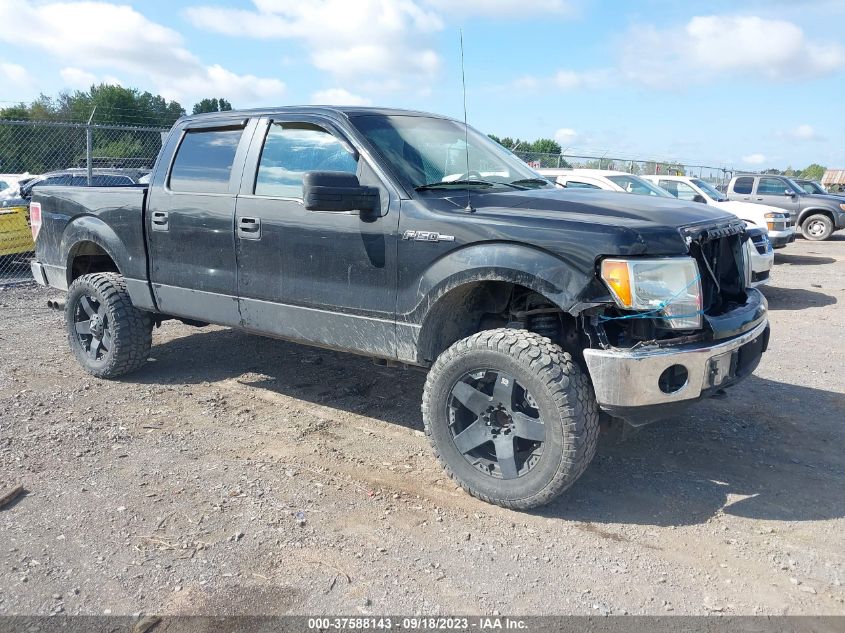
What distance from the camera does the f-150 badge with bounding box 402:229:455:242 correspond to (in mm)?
3678

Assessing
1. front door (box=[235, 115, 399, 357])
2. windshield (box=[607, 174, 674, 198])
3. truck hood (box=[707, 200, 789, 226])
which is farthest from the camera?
truck hood (box=[707, 200, 789, 226])

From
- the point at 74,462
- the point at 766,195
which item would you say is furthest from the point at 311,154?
the point at 766,195

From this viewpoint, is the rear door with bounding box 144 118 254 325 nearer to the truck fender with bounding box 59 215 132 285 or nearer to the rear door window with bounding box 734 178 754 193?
the truck fender with bounding box 59 215 132 285

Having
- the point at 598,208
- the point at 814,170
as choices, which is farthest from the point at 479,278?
the point at 814,170

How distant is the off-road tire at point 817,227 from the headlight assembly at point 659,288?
1755 cm

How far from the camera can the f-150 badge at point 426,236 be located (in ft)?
12.1

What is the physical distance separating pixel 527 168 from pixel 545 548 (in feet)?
8.94

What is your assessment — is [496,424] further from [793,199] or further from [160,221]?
[793,199]

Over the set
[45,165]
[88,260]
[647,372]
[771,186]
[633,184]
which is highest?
[45,165]

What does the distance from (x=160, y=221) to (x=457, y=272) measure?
95.7 inches

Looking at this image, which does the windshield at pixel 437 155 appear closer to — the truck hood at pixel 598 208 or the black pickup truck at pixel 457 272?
the black pickup truck at pixel 457 272

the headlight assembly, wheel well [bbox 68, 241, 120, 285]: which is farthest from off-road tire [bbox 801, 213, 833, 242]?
wheel well [bbox 68, 241, 120, 285]

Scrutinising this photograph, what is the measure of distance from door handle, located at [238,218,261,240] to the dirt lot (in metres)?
1.25

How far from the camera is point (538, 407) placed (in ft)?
11.2
